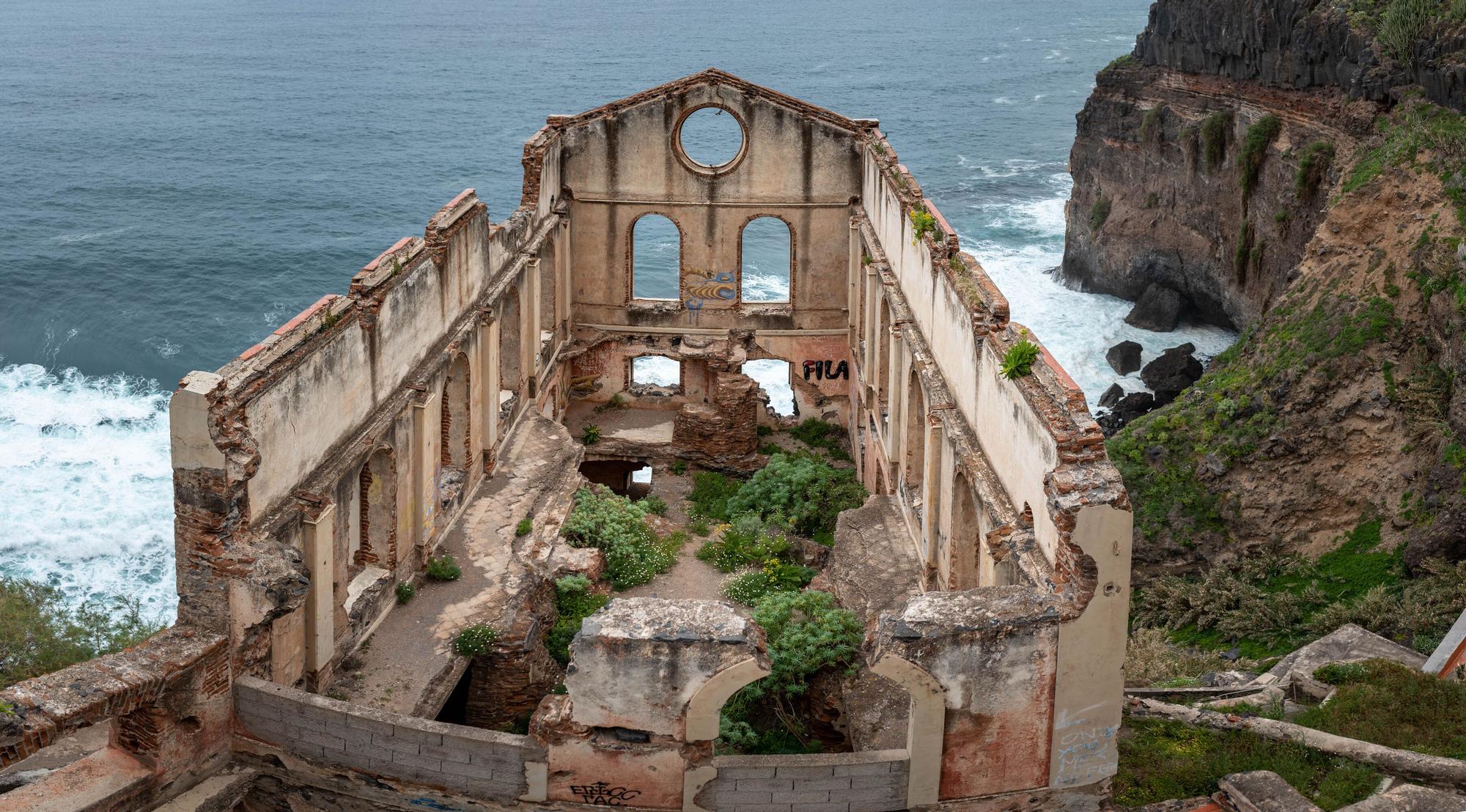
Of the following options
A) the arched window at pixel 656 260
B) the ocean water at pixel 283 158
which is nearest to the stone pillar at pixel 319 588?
the ocean water at pixel 283 158

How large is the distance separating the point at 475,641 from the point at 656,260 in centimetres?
4731

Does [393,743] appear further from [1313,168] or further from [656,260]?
[656,260]

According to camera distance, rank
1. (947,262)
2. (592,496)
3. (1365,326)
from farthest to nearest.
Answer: (1365,326) → (592,496) → (947,262)

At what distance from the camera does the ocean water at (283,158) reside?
44906mm

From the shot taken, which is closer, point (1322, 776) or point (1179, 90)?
point (1322, 776)

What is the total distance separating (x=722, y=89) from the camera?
1200 inches

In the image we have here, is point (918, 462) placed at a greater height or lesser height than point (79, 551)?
greater

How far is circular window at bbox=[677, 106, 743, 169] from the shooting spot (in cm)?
8350

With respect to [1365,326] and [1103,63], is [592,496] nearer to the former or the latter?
[1365,326]

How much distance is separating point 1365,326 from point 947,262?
11.2 metres

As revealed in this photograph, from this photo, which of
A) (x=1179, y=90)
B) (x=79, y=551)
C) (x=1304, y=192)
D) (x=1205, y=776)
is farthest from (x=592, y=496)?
(x=1179, y=90)

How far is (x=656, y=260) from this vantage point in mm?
66750

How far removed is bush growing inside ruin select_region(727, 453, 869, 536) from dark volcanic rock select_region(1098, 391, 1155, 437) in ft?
42.4

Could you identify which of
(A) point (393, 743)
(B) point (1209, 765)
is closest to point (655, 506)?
(A) point (393, 743)
